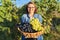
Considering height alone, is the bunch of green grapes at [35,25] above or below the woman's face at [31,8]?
below

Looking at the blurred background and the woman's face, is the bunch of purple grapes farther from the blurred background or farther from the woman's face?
the blurred background

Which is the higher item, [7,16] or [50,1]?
[50,1]

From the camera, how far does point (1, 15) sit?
497 cm

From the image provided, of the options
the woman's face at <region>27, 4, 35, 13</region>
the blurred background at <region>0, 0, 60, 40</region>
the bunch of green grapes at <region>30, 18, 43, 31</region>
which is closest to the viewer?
the bunch of green grapes at <region>30, 18, 43, 31</region>

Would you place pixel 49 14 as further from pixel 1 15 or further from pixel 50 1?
pixel 1 15

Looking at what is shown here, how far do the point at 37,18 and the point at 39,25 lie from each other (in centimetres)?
16

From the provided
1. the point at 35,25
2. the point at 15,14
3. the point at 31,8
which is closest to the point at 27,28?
the point at 35,25

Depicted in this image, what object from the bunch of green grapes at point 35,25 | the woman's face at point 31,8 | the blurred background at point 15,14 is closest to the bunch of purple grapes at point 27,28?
the bunch of green grapes at point 35,25

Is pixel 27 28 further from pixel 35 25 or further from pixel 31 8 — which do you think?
pixel 31 8

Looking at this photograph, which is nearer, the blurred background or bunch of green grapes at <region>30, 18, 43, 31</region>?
bunch of green grapes at <region>30, 18, 43, 31</region>

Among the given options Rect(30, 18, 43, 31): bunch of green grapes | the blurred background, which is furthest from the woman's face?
the blurred background

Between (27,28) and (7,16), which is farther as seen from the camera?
(7,16)

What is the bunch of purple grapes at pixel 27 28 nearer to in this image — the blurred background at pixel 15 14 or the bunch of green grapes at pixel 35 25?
the bunch of green grapes at pixel 35 25

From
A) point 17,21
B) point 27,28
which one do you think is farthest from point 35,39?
point 17,21
